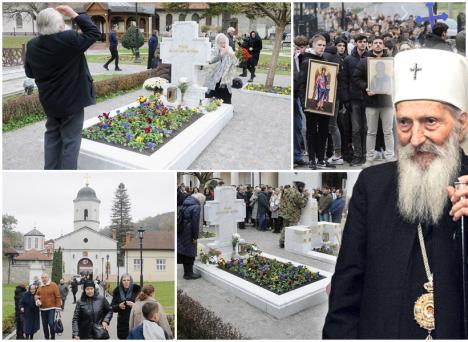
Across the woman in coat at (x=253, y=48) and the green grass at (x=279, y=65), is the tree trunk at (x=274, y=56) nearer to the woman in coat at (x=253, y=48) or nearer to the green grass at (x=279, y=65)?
the green grass at (x=279, y=65)

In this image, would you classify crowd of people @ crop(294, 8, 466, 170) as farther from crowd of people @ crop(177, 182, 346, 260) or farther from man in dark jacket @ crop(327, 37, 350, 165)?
crowd of people @ crop(177, 182, 346, 260)

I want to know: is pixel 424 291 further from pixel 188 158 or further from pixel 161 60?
pixel 161 60

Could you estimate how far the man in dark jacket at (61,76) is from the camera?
4.30 metres

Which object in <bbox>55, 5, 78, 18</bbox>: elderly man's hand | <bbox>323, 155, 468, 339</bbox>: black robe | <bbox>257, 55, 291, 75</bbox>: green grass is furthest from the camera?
<bbox>257, 55, 291, 75</bbox>: green grass

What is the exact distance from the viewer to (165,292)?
4.76 m

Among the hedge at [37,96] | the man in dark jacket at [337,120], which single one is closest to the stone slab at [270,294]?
the man in dark jacket at [337,120]

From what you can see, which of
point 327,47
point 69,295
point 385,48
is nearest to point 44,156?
point 69,295

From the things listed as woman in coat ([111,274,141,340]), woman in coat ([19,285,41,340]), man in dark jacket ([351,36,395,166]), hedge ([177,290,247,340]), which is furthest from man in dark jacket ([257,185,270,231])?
woman in coat ([19,285,41,340])

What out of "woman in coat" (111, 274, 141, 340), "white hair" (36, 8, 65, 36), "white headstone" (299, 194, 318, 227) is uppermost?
"white hair" (36, 8, 65, 36)

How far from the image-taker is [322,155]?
5.14 meters

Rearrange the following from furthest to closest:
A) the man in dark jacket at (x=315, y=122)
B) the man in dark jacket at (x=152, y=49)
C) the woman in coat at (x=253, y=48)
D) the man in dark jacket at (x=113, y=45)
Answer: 1. the woman in coat at (x=253, y=48)
2. the man in dark jacket at (x=152, y=49)
3. the man in dark jacket at (x=113, y=45)
4. the man in dark jacket at (x=315, y=122)

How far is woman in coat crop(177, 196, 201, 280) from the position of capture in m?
4.91

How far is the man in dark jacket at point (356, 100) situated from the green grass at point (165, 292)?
222cm

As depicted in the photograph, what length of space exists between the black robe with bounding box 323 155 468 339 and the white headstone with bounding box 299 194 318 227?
2.08m
